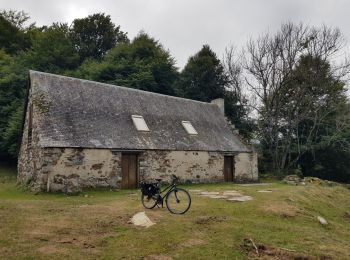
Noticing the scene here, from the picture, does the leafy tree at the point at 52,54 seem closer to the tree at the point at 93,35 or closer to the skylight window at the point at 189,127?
the tree at the point at 93,35

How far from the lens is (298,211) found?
468 inches

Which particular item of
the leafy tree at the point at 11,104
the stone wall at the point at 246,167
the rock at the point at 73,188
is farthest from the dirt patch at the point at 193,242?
Result: the leafy tree at the point at 11,104

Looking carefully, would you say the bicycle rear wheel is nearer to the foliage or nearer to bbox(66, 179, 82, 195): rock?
bbox(66, 179, 82, 195): rock

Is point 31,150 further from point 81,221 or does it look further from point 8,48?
point 8,48

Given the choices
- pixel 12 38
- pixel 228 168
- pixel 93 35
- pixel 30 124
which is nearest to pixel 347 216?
pixel 228 168

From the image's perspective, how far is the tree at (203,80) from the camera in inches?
1359

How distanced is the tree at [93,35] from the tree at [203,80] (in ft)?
47.0

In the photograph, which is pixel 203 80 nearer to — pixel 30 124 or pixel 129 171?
pixel 129 171

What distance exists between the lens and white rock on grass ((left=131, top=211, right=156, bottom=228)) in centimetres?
918

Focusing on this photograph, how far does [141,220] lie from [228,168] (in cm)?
1501

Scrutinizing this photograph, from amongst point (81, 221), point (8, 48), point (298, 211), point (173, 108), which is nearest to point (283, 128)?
point (173, 108)

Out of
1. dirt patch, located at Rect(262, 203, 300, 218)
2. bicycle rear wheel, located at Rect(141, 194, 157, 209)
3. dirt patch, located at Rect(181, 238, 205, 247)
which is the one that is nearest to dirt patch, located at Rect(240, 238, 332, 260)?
dirt patch, located at Rect(181, 238, 205, 247)

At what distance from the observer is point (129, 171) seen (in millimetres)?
18641

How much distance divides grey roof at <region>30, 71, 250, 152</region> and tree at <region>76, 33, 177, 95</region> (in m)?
8.90
